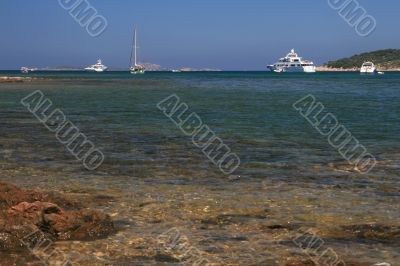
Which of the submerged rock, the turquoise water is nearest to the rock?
the turquoise water

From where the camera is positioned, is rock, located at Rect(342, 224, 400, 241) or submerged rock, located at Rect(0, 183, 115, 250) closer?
submerged rock, located at Rect(0, 183, 115, 250)

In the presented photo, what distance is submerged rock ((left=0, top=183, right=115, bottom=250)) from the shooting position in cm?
872

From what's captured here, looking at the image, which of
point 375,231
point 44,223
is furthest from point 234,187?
point 44,223

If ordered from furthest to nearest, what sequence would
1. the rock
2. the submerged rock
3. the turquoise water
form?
the rock
the turquoise water
the submerged rock

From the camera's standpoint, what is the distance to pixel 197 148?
65.3 ft

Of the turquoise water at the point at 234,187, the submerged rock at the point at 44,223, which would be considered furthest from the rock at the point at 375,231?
the submerged rock at the point at 44,223

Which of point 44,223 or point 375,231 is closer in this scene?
point 44,223

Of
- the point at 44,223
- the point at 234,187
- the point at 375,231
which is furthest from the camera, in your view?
the point at 234,187

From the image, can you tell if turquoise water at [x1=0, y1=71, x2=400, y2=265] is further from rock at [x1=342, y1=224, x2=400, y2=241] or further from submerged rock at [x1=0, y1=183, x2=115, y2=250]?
submerged rock at [x1=0, y1=183, x2=115, y2=250]

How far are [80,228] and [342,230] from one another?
4.78 m

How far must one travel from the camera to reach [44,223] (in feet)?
29.6

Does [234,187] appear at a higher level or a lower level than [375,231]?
higher

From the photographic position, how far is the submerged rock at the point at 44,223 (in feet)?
28.6

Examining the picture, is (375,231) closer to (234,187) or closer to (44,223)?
(234,187)
